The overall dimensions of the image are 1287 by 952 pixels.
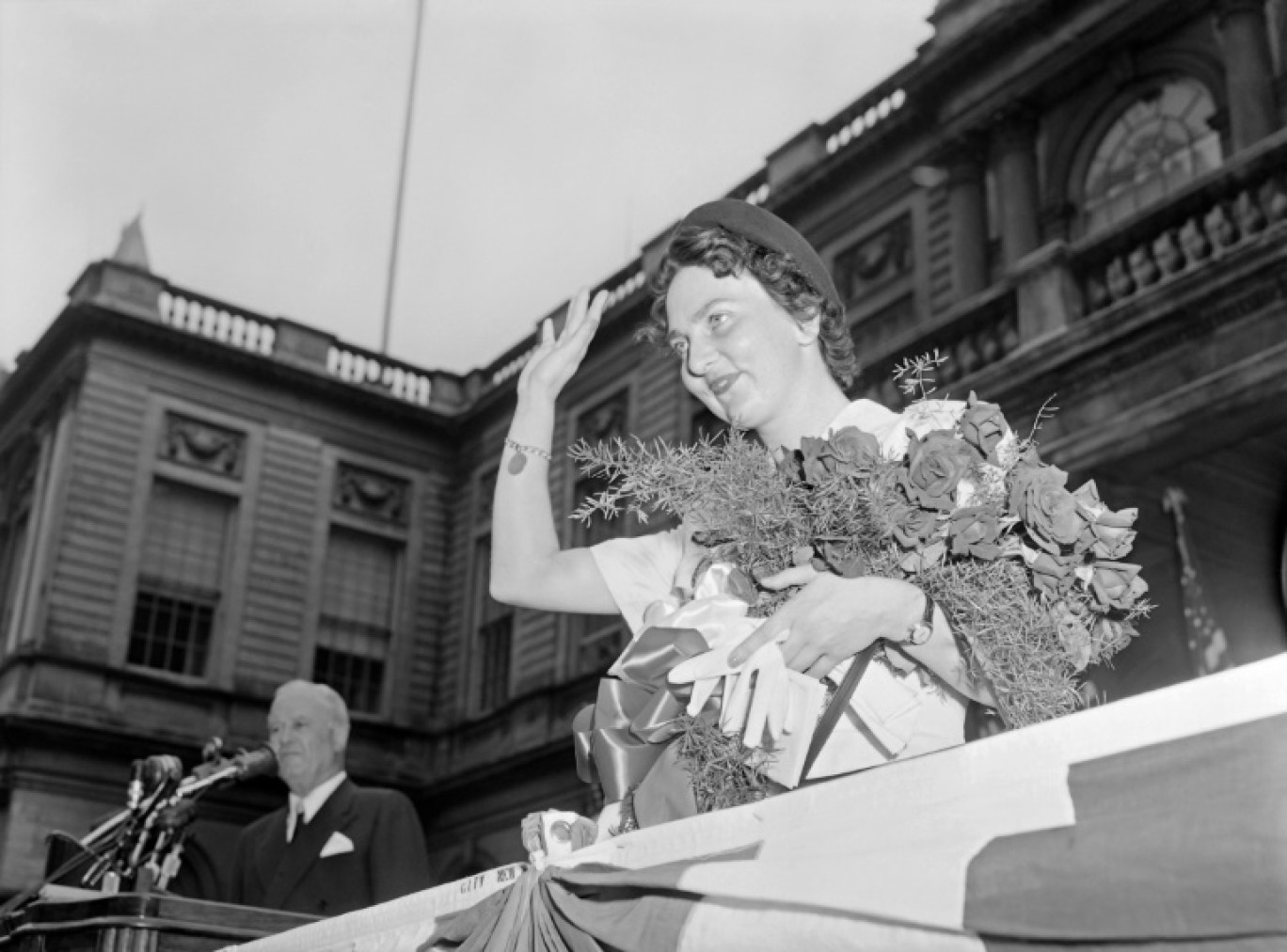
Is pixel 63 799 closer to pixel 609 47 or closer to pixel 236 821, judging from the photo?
pixel 236 821

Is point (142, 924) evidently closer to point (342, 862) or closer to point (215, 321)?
point (342, 862)

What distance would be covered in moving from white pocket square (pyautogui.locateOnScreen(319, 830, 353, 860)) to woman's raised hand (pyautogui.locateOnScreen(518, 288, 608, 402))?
7.06ft

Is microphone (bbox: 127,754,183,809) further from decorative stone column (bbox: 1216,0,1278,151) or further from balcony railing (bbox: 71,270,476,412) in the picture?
balcony railing (bbox: 71,270,476,412)

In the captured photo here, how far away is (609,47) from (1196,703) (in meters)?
13.7

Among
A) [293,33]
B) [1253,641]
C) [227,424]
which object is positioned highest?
[293,33]

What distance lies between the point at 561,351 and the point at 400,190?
23721 mm

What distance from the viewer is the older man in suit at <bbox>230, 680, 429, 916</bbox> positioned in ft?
12.6

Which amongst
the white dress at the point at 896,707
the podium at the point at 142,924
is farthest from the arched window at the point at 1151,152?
the white dress at the point at 896,707

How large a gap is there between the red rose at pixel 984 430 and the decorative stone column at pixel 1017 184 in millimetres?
10563

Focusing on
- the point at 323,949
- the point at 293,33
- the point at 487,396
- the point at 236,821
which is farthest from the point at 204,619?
the point at 323,949

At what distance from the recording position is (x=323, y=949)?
1.91 m

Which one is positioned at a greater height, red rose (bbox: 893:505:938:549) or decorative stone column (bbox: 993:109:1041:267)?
decorative stone column (bbox: 993:109:1041:267)

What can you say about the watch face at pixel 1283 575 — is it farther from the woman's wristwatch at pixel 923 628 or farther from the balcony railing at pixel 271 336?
the balcony railing at pixel 271 336

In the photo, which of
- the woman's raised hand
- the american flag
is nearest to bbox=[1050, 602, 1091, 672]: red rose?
the woman's raised hand
